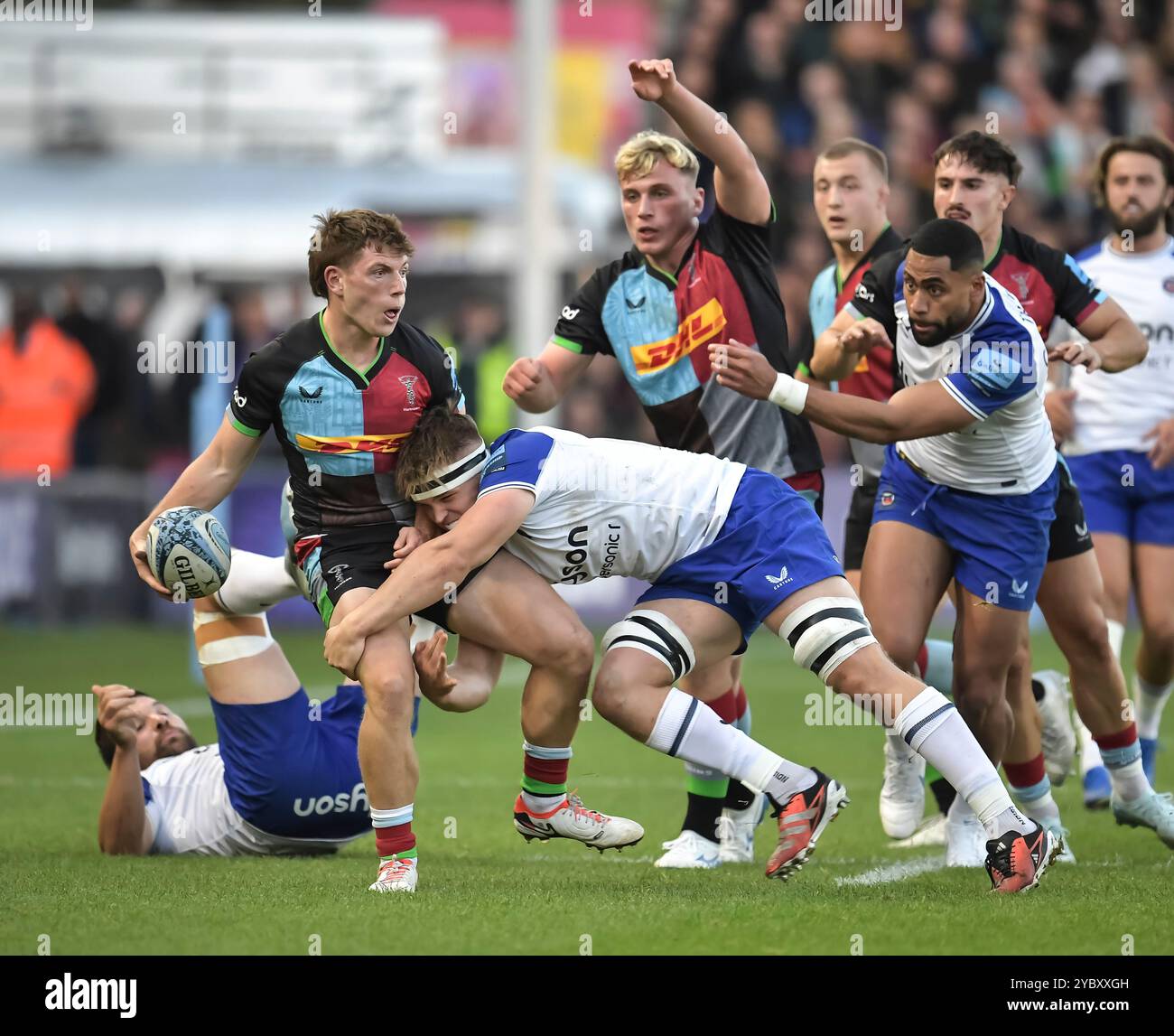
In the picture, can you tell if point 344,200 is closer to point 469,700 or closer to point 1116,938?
point 469,700

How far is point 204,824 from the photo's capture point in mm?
6953

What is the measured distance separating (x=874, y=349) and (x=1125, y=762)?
6.47ft

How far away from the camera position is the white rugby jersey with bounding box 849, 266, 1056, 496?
20.8 feet

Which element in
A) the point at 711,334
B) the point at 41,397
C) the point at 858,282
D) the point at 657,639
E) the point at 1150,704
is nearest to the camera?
the point at 657,639

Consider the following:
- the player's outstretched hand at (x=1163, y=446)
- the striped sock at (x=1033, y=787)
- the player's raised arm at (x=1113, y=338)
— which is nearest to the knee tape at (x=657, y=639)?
the striped sock at (x=1033, y=787)

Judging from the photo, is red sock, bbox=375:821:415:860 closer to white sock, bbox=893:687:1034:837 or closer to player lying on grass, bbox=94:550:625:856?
player lying on grass, bbox=94:550:625:856

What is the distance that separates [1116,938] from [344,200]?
15808mm

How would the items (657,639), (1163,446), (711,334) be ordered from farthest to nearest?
1. (1163,446)
2. (711,334)
3. (657,639)

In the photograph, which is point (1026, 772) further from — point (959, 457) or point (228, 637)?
point (228, 637)

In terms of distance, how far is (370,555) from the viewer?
6434 millimetres

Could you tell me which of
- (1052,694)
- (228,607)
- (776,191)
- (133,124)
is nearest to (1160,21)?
(776,191)

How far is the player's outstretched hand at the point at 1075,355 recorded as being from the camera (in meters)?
6.83

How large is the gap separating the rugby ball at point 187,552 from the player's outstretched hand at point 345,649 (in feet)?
2.05

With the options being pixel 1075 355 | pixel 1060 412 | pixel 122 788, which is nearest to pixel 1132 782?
pixel 1075 355
